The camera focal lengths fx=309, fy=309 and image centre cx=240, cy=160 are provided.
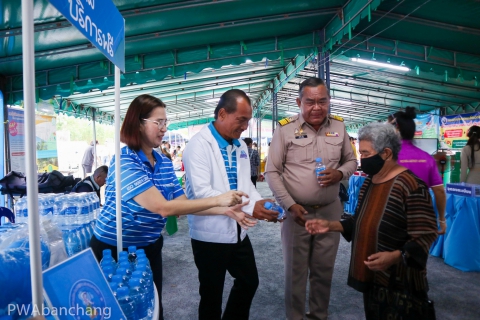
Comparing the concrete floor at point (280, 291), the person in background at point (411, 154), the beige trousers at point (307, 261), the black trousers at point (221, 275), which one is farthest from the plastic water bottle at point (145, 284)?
the person in background at point (411, 154)

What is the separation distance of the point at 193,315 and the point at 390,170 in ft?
6.56

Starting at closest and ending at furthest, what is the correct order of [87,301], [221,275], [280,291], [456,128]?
[87,301]
[221,275]
[280,291]
[456,128]

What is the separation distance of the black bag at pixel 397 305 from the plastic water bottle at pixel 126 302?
41.7 inches

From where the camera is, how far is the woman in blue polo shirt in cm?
133

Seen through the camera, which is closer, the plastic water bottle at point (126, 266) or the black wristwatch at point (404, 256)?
the plastic water bottle at point (126, 266)

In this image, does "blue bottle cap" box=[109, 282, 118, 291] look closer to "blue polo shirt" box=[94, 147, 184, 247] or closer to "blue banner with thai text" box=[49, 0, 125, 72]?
"blue polo shirt" box=[94, 147, 184, 247]

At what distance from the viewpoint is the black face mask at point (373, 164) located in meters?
1.47

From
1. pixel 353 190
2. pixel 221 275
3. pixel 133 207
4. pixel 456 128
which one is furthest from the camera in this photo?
pixel 456 128

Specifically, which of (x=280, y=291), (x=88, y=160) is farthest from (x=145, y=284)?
(x=88, y=160)

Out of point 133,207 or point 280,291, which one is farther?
point 280,291

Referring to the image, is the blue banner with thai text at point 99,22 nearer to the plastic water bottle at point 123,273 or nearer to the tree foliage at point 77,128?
the plastic water bottle at point 123,273

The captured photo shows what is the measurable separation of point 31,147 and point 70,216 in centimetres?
106

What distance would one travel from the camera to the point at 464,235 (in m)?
3.40

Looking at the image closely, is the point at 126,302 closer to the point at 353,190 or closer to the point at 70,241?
the point at 70,241
